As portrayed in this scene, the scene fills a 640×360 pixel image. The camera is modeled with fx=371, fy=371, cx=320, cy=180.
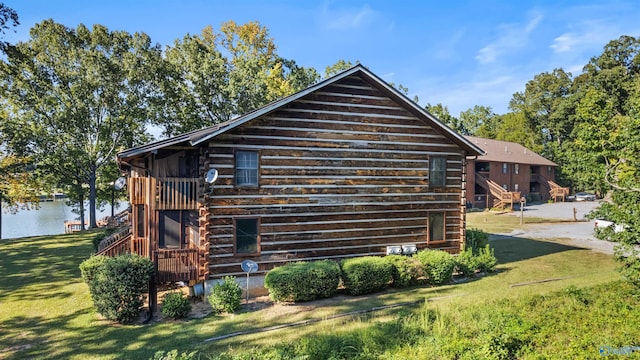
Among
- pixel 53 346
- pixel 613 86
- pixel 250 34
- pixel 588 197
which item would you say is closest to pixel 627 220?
pixel 53 346

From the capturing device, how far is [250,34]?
39.1 metres

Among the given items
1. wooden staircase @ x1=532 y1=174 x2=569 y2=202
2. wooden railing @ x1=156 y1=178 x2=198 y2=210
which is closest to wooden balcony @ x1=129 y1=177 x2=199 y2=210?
wooden railing @ x1=156 y1=178 x2=198 y2=210

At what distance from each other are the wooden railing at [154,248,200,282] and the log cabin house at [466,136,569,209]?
32.2 meters

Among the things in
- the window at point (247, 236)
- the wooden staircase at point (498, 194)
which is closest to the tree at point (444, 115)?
the wooden staircase at point (498, 194)

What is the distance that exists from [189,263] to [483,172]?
38.9 m

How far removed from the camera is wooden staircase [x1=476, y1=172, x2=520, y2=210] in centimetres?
3944

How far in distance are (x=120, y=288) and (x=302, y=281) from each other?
5.28 metres

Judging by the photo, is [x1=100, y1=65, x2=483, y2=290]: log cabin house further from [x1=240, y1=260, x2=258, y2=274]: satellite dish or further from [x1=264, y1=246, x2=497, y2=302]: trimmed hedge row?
[x1=264, y1=246, x2=497, y2=302]: trimmed hedge row

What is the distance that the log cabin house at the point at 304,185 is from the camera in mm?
12539

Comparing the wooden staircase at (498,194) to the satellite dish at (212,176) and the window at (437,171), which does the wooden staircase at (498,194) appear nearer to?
the window at (437,171)

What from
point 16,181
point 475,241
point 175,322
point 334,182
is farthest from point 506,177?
point 16,181

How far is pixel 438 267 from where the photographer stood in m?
13.7

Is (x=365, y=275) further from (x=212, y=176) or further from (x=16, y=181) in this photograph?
(x=16, y=181)

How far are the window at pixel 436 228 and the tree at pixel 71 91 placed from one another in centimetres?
2374
